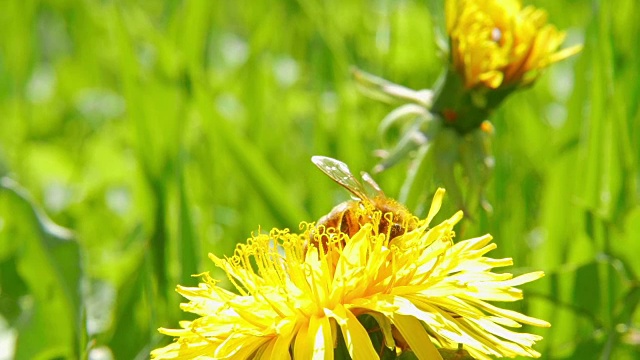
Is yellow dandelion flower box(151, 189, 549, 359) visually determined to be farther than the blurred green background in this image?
No

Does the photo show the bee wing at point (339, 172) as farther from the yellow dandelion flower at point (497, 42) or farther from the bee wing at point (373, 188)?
the yellow dandelion flower at point (497, 42)

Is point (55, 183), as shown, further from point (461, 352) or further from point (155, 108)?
point (461, 352)

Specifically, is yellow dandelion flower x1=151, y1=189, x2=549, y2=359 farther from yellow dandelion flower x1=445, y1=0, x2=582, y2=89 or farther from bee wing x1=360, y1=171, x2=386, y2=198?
yellow dandelion flower x1=445, y1=0, x2=582, y2=89

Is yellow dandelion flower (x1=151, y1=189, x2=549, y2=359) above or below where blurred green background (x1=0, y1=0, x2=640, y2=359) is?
below

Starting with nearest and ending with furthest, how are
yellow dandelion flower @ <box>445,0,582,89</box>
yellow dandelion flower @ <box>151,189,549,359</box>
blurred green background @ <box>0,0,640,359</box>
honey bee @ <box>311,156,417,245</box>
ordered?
yellow dandelion flower @ <box>151,189,549,359</box> < honey bee @ <box>311,156,417,245</box> < yellow dandelion flower @ <box>445,0,582,89</box> < blurred green background @ <box>0,0,640,359</box>

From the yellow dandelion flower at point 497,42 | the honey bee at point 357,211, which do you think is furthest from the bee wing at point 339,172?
the yellow dandelion flower at point 497,42

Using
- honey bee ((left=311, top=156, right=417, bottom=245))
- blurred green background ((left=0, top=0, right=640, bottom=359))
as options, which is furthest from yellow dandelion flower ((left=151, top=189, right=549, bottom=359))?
blurred green background ((left=0, top=0, right=640, bottom=359))

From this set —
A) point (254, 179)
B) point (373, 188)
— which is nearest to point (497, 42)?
point (373, 188)

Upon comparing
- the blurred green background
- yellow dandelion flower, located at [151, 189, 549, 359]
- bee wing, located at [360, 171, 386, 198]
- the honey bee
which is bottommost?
yellow dandelion flower, located at [151, 189, 549, 359]
